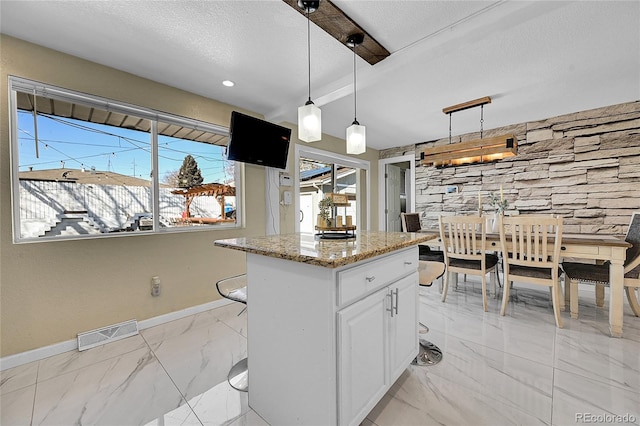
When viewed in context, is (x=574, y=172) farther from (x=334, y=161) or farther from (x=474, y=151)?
(x=334, y=161)

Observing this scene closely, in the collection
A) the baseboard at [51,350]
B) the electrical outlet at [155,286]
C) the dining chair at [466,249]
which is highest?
the dining chair at [466,249]

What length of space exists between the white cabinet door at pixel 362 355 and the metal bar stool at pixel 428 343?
0.62 m

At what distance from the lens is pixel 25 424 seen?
1.39m

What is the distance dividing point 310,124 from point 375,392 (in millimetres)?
1574

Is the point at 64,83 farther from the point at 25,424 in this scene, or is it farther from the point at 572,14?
the point at 572,14

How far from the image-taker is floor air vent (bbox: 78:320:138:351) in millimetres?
2154

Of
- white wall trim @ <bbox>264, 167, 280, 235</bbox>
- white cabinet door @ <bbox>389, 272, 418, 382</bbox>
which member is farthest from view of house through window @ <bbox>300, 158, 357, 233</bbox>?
white cabinet door @ <bbox>389, 272, 418, 382</bbox>

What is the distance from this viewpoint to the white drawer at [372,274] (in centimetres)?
115

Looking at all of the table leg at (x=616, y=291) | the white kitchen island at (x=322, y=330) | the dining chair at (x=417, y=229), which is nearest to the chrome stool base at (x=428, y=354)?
the white kitchen island at (x=322, y=330)

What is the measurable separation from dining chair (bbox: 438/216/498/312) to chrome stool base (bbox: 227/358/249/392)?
2312mm

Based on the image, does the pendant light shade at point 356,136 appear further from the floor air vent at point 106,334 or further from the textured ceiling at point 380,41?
the floor air vent at point 106,334

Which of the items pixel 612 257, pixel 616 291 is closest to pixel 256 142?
pixel 612 257

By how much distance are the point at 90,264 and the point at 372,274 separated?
2391mm

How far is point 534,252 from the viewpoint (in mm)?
2525
